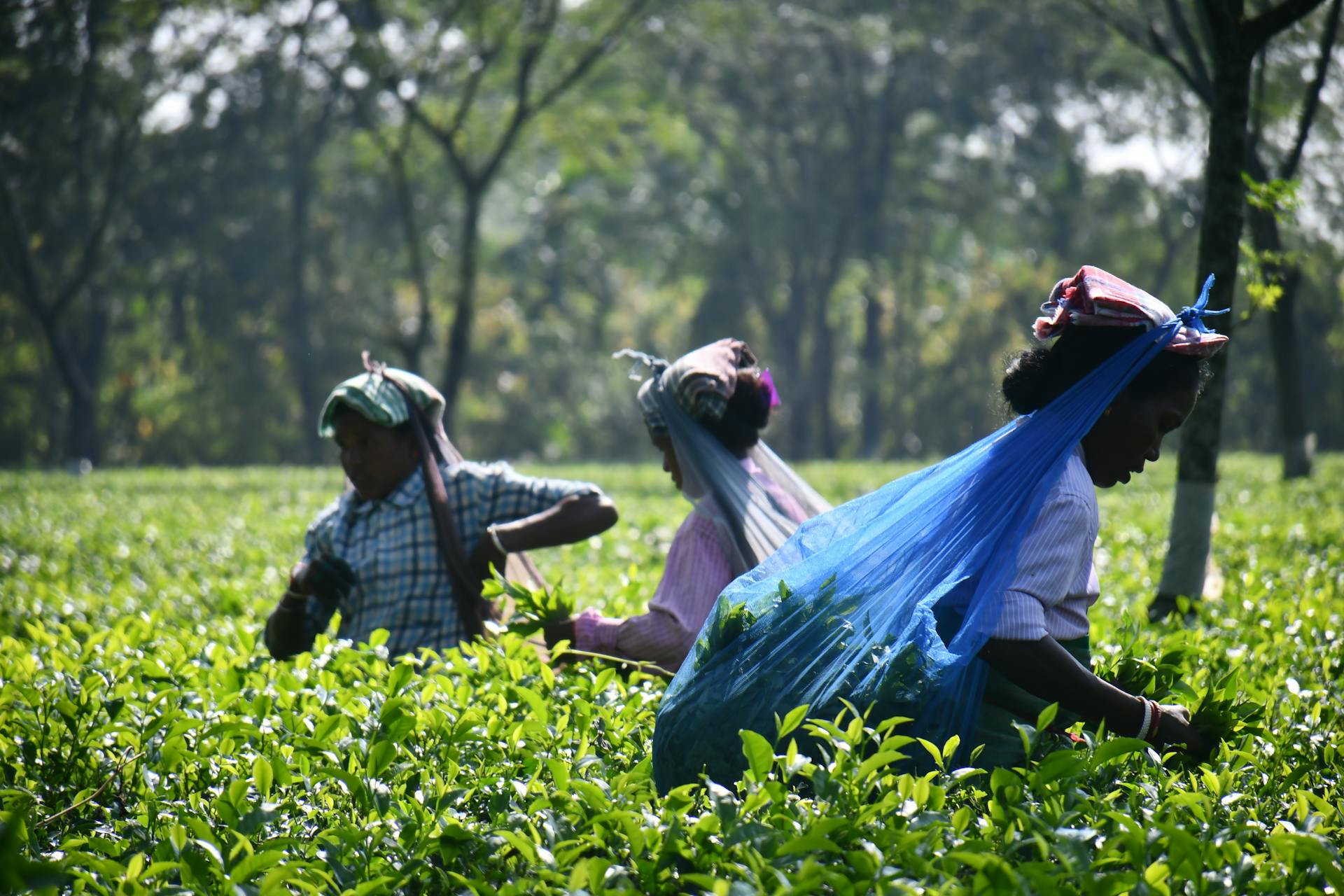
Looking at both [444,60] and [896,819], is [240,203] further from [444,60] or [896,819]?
[896,819]

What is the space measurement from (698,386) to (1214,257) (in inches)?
108

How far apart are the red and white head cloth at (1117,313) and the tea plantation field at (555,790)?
2.31 feet

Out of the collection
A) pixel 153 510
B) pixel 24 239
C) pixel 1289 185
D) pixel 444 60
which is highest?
pixel 444 60

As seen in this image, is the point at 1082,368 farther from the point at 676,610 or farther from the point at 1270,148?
the point at 1270,148

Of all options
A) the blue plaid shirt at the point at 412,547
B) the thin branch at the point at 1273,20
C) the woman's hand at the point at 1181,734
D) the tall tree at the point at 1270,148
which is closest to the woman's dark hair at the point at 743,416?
the blue plaid shirt at the point at 412,547

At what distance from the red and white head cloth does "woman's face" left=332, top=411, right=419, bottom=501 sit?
7.61 ft

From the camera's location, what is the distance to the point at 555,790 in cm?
229

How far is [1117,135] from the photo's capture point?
26906 millimetres

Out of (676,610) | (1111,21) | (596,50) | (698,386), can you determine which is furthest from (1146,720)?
(596,50)

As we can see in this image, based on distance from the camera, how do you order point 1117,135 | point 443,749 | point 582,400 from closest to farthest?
point 443,749 → point 1117,135 → point 582,400

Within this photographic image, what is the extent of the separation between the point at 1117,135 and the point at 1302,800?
2688 cm

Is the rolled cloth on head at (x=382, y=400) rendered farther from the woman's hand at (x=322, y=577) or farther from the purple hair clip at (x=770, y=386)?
the purple hair clip at (x=770, y=386)

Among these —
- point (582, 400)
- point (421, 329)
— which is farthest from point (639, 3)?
point (582, 400)

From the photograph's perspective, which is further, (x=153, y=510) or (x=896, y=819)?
(x=153, y=510)
